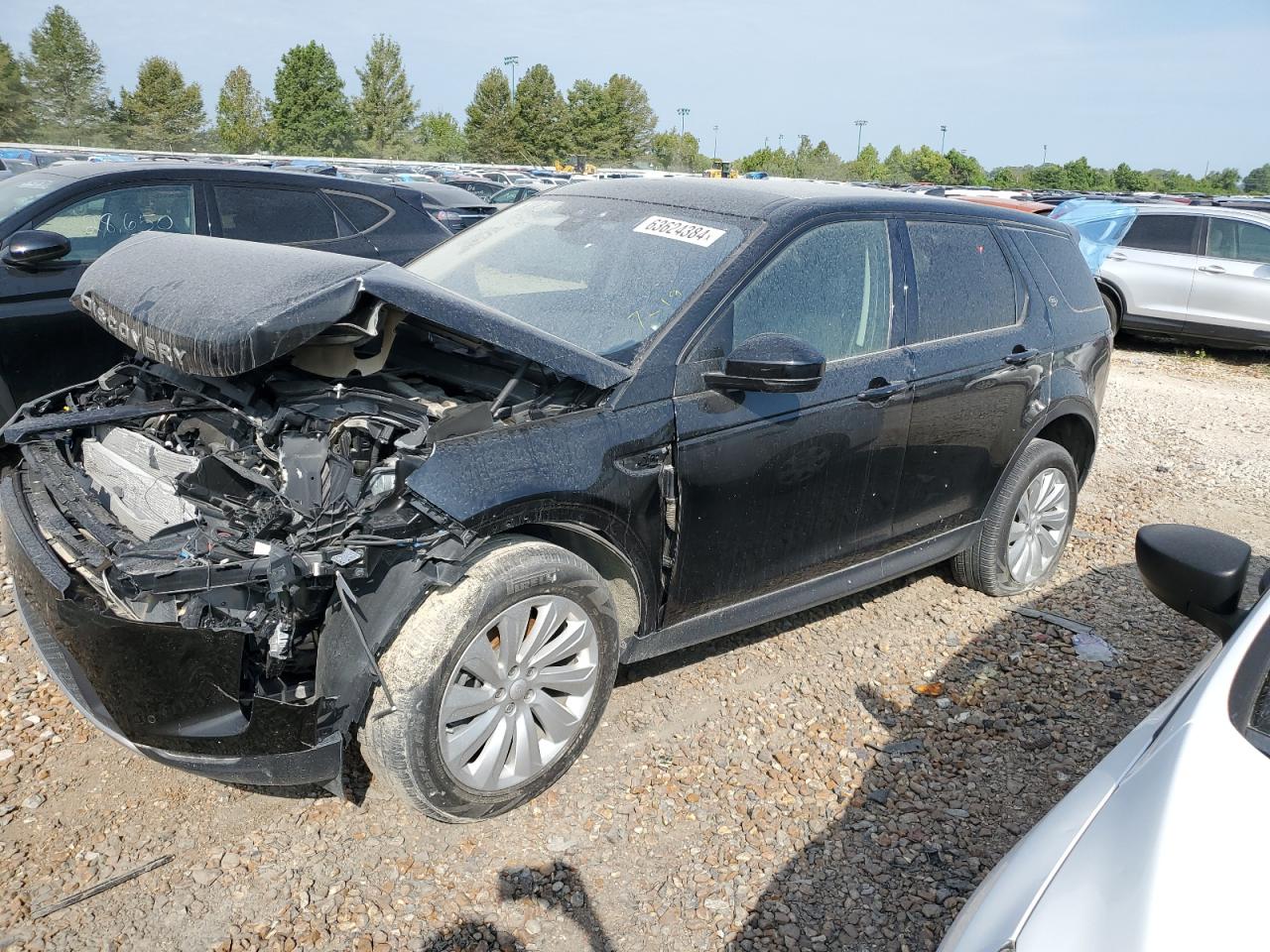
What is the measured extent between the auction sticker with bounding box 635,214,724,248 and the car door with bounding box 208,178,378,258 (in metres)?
3.06

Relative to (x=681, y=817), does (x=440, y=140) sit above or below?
above

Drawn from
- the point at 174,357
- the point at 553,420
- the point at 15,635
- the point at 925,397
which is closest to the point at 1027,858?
the point at 553,420

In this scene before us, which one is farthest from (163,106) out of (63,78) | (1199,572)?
(1199,572)

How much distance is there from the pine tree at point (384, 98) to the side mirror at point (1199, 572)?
7870 cm

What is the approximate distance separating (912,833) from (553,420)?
67.5 inches

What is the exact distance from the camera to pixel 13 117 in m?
60.4

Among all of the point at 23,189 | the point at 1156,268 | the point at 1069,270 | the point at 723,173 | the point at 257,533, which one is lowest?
the point at 257,533

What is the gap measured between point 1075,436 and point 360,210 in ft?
15.1

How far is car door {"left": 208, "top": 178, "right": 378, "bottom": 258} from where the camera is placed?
5.89 m

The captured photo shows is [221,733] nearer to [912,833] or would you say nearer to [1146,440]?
[912,833]

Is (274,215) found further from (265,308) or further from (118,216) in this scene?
(265,308)

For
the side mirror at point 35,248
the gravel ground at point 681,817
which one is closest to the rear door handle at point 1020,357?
the gravel ground at point 681,817

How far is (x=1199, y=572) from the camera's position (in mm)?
2254

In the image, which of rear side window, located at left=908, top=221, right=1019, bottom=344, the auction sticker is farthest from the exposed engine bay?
rear side window, located at left=908, top=221, right=1019, bottom=344
